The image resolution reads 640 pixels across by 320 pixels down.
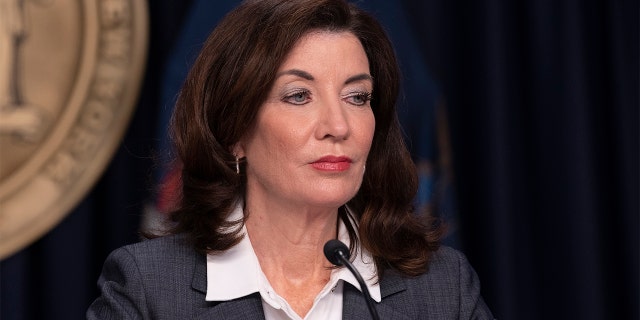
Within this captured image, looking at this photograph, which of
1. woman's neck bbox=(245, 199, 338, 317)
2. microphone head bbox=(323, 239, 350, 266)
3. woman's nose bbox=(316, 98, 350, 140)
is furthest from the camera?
woman's neck bbox=(245, 199, 338, 317)

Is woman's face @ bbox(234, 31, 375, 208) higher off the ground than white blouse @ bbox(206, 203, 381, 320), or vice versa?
woman's face @ bbox(234, 31, 375, 208)

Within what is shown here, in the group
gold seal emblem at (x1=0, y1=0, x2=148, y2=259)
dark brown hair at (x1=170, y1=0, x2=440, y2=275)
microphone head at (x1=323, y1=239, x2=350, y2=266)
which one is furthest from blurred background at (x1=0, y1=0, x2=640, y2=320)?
microphone head at (x1=323, y1=239, x2=350, y2=266)

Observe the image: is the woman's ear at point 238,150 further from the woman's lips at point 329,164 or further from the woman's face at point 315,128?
the woman's lips at point 329,164

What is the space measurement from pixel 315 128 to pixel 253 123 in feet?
0.54

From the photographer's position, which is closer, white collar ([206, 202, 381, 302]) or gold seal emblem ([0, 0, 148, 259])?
white collar ([206, 202, 381, 302])

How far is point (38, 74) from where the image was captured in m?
3.00

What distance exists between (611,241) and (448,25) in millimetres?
Answer: 905

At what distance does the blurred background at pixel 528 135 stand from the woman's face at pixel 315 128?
1.04 metres

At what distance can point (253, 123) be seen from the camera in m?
2.13

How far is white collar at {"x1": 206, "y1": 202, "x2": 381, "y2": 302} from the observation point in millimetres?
2084

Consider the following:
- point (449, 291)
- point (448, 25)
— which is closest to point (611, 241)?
point (448, 25)

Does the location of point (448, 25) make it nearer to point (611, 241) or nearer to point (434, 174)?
point (434, 174)

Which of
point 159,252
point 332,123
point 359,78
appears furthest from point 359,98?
point 159,252

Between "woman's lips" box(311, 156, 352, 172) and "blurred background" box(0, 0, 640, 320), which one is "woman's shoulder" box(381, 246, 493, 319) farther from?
"blurred background" box(0, 0, 640, 320)
